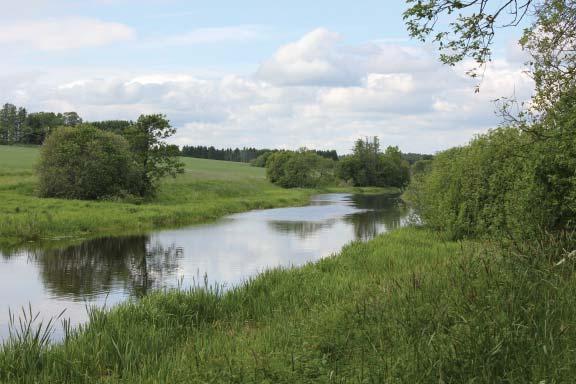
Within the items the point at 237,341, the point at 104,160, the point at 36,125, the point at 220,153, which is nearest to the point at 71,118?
the point at 36,125

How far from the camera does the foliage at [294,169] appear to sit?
8812cm

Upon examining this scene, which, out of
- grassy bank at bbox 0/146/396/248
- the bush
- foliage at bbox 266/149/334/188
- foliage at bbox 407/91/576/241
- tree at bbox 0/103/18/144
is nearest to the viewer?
foliage at bbox 407/91/576/241

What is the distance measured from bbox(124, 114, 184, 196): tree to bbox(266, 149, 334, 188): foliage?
43.1 meters

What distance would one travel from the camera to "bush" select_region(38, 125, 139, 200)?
125 feet

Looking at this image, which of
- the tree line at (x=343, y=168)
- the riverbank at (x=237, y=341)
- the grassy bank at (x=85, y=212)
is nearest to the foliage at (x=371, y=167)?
the tree line at (x=343, y=168)

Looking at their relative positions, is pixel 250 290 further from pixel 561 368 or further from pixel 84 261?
pixel 84 261

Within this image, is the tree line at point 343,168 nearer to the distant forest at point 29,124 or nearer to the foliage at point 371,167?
the foliage at point 371,167

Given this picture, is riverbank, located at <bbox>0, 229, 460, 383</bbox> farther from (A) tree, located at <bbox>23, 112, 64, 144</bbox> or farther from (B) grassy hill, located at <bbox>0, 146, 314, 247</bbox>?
(A) tree, located at <bbox>23, 112, 64, 144</bbox>

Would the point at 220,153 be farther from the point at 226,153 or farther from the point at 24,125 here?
the point at 24,125

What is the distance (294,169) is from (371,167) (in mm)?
28507

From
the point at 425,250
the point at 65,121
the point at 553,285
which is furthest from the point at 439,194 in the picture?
the point at 65,121

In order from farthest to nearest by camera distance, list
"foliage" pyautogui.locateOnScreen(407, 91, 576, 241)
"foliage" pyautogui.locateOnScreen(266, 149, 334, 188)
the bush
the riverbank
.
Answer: "foliage" pyautogui.locateOnScreen(266, 149, 334, 188)
the bush
"foliage" pyautogui.locateOnScreen(407, 91, 576, 241)
the riverbank

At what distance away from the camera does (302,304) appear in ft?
33.6

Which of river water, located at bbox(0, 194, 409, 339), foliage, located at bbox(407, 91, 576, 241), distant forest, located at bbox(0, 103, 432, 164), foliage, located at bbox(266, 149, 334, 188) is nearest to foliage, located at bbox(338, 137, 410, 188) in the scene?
foliage, located at bbox(266, 149, 334, 188)
